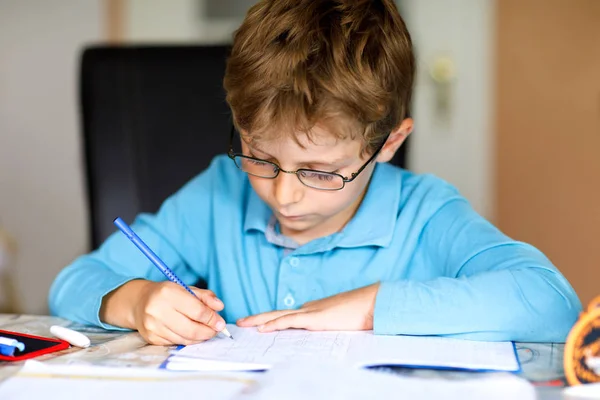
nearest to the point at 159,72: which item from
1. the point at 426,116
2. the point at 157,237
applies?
the point at 157,237

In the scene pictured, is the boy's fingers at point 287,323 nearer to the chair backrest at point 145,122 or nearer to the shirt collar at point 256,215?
the shirt collar at point 256,215

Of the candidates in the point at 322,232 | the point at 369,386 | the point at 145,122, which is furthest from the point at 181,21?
the point at 369,386

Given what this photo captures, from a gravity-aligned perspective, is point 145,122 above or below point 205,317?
above

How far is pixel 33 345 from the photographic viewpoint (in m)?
0.82

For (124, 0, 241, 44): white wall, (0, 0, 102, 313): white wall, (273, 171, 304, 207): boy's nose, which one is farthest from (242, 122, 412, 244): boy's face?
(0, 0, 102, 313): white wall

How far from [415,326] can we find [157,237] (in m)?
0.49

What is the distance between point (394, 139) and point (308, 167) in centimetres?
19

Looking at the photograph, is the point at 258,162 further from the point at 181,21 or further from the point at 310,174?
the point at 181,21

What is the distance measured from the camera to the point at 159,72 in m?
1.38

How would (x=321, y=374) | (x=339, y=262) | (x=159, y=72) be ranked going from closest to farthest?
(x=321, y=374)
(x=339, y=262)
(x=159, y=72)

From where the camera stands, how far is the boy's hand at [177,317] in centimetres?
83

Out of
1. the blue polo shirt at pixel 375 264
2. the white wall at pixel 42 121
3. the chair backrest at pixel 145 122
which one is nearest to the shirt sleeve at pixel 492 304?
the blue polo shirt at pixel 375 264

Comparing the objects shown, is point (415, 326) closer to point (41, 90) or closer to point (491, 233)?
point (491, 233)

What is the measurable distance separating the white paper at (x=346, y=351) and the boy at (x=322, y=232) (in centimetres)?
2
